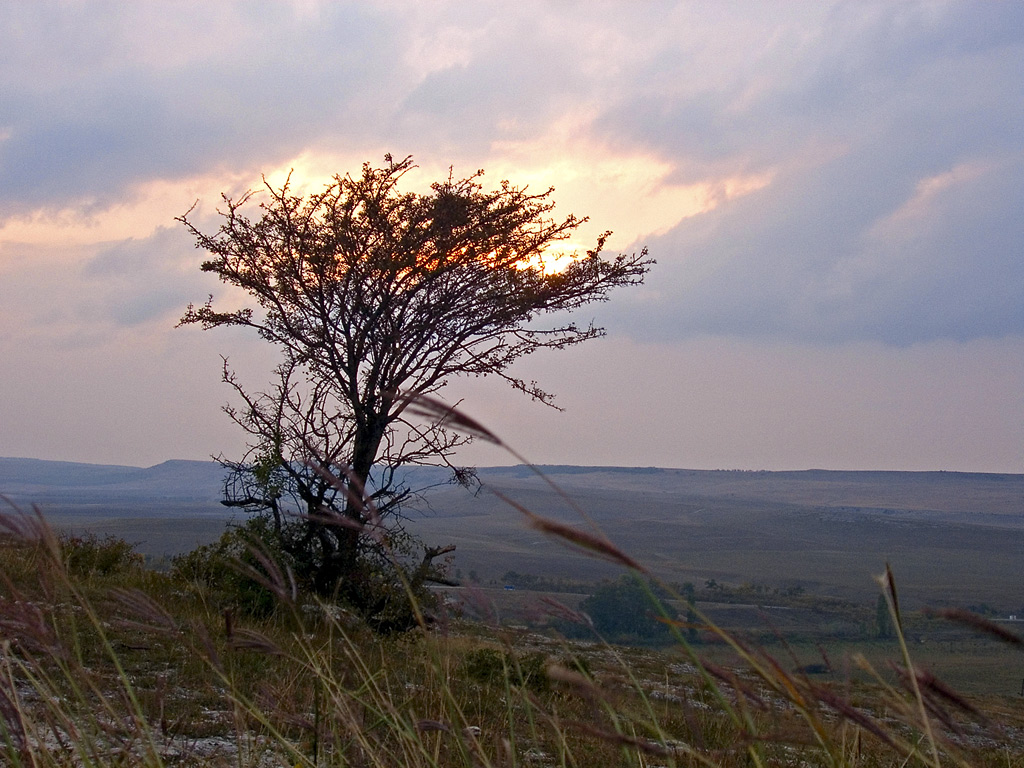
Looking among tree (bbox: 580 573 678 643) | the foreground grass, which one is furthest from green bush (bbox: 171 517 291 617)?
tree (bbox: 580 573 678 643)

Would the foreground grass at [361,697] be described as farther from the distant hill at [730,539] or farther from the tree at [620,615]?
the distant hill at [730,539]

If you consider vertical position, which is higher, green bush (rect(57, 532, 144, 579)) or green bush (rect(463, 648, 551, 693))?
green bush (rect(57, 532, 144, 579))

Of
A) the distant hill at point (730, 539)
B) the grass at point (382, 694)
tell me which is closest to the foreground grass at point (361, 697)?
the grass at point (382, 694)

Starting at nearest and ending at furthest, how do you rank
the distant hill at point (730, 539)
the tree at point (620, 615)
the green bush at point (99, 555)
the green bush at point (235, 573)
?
the green bush at point (235, 573) → the green bush at point (99, 555) → the tree at point (620, 615) → the distant hill at point (730, 539)

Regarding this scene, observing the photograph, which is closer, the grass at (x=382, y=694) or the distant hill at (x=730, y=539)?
the grass at (x=382, y=694)

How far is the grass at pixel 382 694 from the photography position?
5.74ft

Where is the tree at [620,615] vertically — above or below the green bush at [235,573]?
below

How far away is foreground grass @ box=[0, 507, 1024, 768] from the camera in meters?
1.83

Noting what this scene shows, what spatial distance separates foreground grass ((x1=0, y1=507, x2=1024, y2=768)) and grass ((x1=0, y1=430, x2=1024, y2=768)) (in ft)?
0.06

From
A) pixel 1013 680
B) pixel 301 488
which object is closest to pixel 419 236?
pixel 301 488

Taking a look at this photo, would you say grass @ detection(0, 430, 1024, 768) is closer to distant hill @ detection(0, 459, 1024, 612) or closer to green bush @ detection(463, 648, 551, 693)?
green bush @ detection(463, 648, 551, 693)

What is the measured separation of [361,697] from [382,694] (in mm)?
1236

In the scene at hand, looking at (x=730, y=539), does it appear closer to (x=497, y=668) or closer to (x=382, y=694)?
(x=497, y=668)

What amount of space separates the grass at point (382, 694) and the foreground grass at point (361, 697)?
0.02 metres
